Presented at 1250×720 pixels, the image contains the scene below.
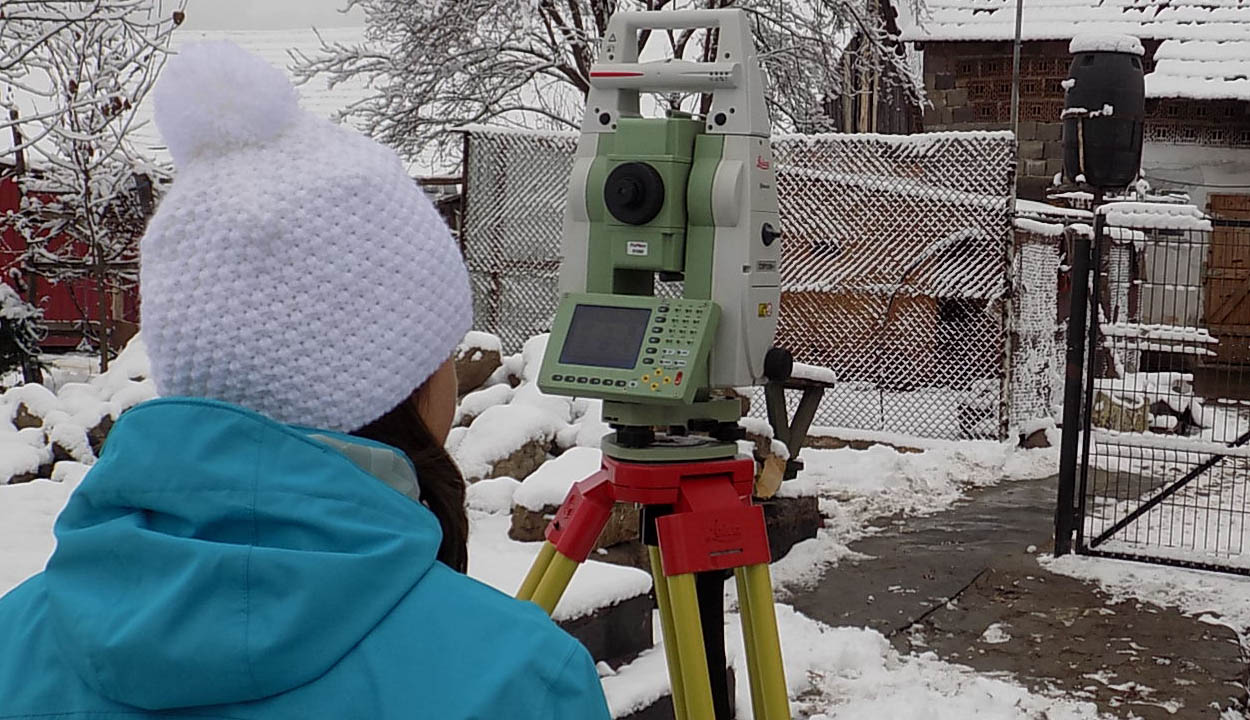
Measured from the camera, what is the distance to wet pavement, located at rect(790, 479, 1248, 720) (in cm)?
443

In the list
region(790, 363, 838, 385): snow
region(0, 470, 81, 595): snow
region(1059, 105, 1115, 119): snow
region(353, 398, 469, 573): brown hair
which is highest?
region(1059, 105, 1115, 119): snow

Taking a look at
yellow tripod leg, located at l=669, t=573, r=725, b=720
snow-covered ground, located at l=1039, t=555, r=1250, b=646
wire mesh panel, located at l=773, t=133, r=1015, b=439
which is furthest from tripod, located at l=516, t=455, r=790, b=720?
wire mesh panel, located at l=773, t=133, r=1015, b=439

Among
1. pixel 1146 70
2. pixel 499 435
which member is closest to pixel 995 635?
pixel 499 435

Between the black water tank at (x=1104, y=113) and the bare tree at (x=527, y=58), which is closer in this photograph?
the black water tank at (x=1104, y=113)

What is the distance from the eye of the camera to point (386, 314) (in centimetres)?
114

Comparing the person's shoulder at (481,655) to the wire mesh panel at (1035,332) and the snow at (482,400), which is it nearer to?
the snow at (482,400)

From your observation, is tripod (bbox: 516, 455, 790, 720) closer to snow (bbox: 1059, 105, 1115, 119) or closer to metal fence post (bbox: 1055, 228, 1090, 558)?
metal fence post (bbox: 1055, 228, 1090, 558)

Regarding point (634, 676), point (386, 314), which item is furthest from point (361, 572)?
Answer: point (634, 676)

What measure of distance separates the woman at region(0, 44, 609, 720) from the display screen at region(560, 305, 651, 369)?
1857mm

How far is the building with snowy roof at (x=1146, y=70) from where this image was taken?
15.3 m

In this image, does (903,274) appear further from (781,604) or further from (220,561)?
(220,561)

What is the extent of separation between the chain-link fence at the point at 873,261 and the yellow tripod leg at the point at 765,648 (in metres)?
6.20

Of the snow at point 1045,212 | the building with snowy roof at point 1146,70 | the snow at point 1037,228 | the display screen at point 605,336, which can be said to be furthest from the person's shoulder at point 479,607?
the building with snowy roof at point 1146,70

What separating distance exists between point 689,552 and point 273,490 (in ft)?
6.15
